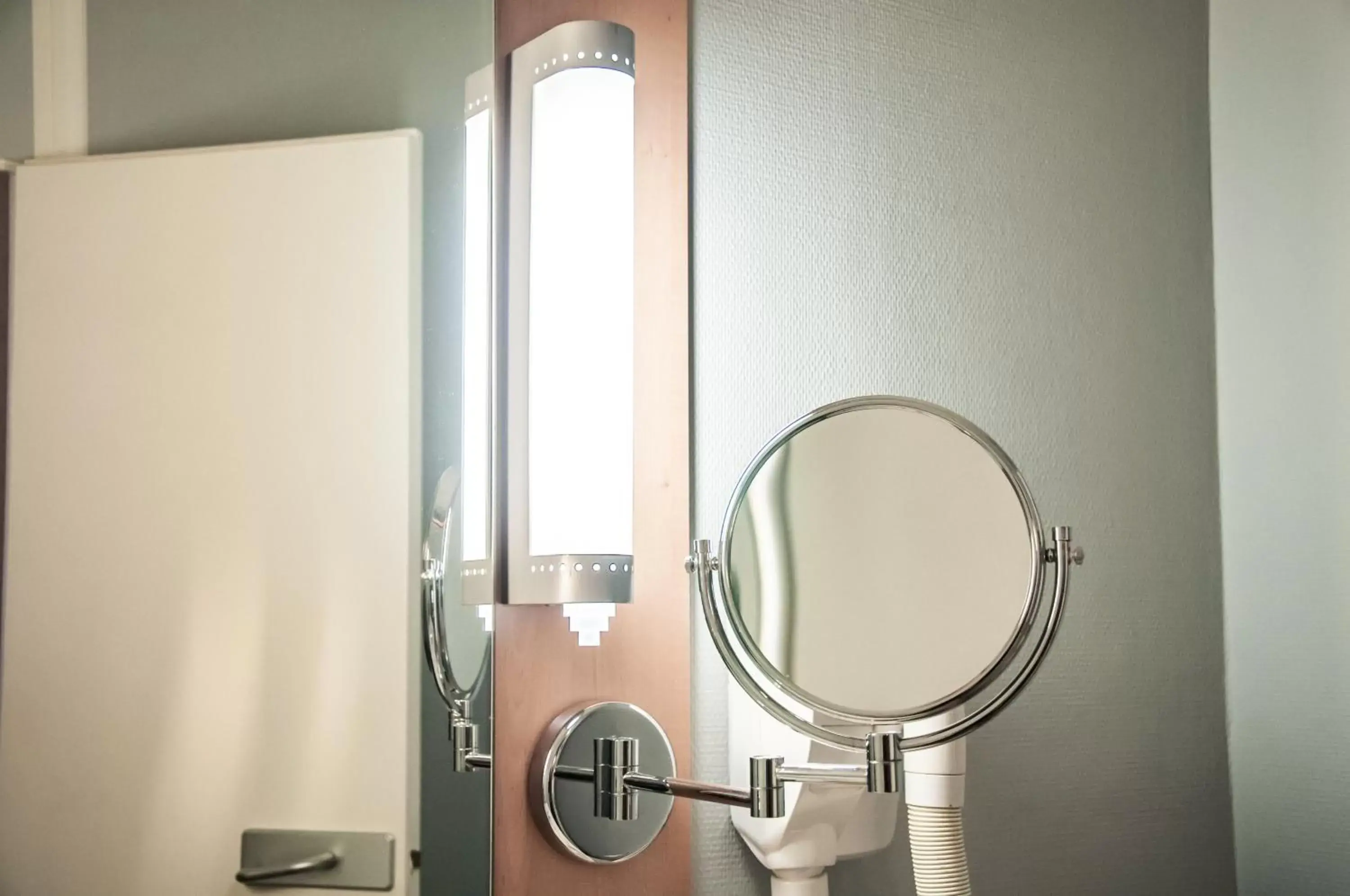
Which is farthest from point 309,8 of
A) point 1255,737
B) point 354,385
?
point 1255,737

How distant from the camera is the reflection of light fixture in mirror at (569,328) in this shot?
95 cm

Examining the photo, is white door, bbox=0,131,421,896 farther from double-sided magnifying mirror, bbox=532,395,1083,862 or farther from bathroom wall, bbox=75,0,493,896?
double-sided magnifying mirror, bbox=532,395,1083,862

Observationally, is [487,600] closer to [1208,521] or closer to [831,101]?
[831,101]

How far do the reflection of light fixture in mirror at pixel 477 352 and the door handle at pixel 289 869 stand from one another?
227mm

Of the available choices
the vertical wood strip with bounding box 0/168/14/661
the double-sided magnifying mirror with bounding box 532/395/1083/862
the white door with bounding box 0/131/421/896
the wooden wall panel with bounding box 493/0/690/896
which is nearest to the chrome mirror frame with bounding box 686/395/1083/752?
the double-sided magnifying mirror with bounding box 532/395/1083/862

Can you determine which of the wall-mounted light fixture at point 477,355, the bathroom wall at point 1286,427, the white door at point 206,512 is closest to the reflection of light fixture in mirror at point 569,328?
the wall-mounted light fixture at point 477,355

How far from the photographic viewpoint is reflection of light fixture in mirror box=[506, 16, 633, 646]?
0.95 m

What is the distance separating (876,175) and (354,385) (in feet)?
2.46

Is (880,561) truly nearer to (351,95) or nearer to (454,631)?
(454,631)

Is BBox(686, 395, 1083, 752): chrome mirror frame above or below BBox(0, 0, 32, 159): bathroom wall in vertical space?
below

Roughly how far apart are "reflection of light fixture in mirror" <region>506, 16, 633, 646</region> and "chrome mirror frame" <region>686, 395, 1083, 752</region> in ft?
0.28

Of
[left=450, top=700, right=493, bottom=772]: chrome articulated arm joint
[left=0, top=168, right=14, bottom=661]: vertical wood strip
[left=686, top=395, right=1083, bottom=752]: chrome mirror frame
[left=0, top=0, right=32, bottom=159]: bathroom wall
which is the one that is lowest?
[left=450, top=700, right=493, bottom=772]: chrome articulated arm joint

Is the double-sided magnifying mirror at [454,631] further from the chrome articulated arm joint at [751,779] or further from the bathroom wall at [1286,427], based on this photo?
the bathroom wall at [1286,427]

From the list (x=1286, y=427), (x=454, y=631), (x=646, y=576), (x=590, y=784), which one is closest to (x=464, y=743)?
(x=454, y=631)
